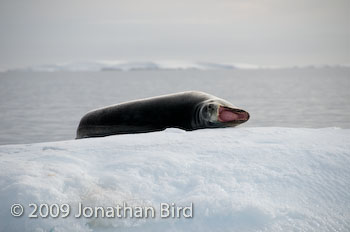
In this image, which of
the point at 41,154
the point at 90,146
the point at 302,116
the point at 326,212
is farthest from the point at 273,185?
the point at 302,116

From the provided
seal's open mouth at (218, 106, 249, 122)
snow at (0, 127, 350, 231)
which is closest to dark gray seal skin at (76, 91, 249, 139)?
seal's open mouth at (218, 106, 249, 122)

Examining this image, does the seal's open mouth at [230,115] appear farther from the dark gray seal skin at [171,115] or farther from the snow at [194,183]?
the snow at [194,183]

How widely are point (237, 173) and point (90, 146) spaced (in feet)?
4.84

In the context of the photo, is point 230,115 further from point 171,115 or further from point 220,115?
point 171,115

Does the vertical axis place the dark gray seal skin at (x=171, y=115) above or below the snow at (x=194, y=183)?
below

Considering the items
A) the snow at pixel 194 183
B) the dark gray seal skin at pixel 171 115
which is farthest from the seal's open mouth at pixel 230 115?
the snow at pixel 194 183

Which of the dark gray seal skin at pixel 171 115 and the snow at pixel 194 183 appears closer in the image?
the snow at pixel 194 183

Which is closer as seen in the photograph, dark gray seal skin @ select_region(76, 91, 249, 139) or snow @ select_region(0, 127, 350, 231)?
snow @ select_region(0, 127, 350, 231)

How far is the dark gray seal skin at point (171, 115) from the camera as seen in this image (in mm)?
5484

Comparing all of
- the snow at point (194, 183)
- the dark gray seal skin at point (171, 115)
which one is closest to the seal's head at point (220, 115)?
the dark gray seal skin at point (171, 115)

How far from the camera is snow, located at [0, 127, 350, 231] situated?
8.89 ft

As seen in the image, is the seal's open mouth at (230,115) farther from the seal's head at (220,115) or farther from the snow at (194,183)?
the snow at (194,183)

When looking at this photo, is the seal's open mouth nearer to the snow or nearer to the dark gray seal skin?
the dark gray seal skin

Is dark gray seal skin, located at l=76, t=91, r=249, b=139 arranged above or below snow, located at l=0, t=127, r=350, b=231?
below
